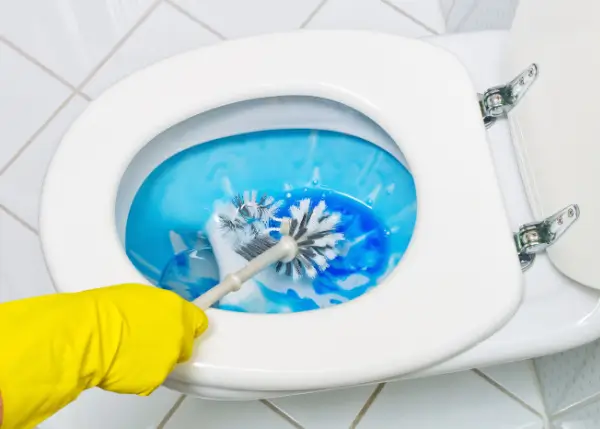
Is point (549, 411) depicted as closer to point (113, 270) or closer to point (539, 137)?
point (539, 137)

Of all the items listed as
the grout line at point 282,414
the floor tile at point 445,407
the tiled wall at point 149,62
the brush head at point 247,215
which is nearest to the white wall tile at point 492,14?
the tiled wall at point 149,62

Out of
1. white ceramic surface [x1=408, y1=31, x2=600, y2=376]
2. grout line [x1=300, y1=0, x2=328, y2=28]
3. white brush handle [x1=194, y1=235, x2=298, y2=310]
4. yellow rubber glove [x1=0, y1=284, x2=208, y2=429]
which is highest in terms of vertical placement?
grout line [x1=300, y1=0, x2=328, y2=28]

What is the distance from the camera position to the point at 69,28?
121cm

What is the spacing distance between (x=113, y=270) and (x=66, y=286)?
44mm

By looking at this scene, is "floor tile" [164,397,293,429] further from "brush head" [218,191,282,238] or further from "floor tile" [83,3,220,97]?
"floor tile" [83,3,220,97]

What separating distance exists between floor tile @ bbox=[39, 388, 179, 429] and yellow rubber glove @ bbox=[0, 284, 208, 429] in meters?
0.40

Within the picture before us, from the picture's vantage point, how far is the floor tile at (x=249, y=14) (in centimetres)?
122

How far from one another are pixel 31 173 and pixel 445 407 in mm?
692

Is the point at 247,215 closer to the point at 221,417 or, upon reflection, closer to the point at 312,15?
the point at 221,417

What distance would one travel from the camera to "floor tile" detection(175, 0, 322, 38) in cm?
122

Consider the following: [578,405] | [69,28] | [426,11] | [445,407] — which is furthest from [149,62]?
[578,405]

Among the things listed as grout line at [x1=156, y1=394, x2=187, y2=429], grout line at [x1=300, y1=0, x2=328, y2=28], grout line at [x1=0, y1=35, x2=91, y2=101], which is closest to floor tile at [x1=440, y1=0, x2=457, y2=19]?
grout line at [x1=300, y1=0, x2=328, y2=28]

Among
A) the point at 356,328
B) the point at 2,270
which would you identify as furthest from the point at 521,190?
the point at 2,270

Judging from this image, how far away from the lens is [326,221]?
34.4 inches
